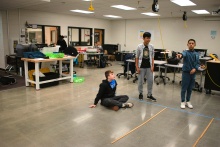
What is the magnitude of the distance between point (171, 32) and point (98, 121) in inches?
349

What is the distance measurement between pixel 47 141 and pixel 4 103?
213 cm

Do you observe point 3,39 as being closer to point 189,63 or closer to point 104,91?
point 104,91

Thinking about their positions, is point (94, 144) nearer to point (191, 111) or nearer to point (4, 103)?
point (191, 111)

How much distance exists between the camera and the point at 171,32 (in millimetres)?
10805

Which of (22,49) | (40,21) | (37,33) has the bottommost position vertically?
(22,49)

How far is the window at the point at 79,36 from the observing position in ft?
35.9

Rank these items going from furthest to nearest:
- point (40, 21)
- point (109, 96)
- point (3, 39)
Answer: point (40, 21)
point (3, 39)
point (109, 96)

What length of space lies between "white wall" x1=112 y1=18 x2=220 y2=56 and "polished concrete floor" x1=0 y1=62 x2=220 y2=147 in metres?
5.59

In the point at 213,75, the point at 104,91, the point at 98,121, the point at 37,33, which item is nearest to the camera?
the point at 98,121

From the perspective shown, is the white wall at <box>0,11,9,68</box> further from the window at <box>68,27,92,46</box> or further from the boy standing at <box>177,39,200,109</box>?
the boy standing at <box>177,39,200,109</box>

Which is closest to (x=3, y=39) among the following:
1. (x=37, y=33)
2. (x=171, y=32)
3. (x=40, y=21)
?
(x=37, y=33)

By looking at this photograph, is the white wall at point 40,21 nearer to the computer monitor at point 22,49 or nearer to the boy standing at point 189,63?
the computer monitor at point 22,49

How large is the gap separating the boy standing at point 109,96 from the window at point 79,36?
7433 millimetres

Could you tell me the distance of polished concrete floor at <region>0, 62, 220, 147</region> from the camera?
2.73 m
